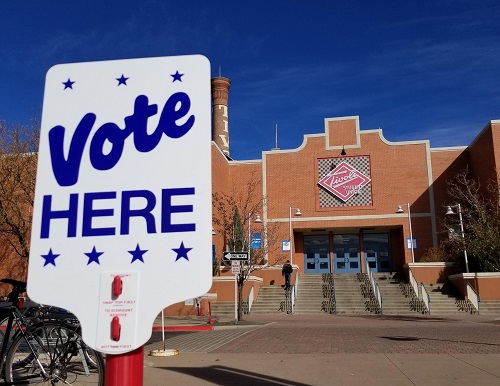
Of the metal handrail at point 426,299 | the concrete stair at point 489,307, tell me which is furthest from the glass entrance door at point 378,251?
the concrete stair at point 489,307

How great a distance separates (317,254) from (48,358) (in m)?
30.0

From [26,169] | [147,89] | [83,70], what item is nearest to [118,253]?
[147,89]

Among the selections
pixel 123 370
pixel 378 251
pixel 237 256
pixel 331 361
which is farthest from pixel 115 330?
pixel 378 251

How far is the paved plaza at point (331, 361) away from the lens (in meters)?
6.37

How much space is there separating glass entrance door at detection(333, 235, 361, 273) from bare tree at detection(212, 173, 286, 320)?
4.21m

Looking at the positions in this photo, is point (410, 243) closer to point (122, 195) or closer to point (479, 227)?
point (479, 227)

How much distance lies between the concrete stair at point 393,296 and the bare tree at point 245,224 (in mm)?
6322

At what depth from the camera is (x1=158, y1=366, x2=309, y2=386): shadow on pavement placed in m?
6.17

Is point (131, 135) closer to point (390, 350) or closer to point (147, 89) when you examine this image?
point (147, 89)

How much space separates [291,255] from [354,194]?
5.70 meters

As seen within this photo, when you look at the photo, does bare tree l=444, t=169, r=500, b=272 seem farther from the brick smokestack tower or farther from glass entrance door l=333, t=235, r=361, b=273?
the brick smokestack tower

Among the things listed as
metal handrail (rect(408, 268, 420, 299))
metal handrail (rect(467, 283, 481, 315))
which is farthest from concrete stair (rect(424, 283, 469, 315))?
metal handrail (rect(408, 268, 420, 299))

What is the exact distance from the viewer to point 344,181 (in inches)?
1284

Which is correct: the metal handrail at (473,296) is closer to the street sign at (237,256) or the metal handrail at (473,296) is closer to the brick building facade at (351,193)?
the brick building facade at (351,193)
